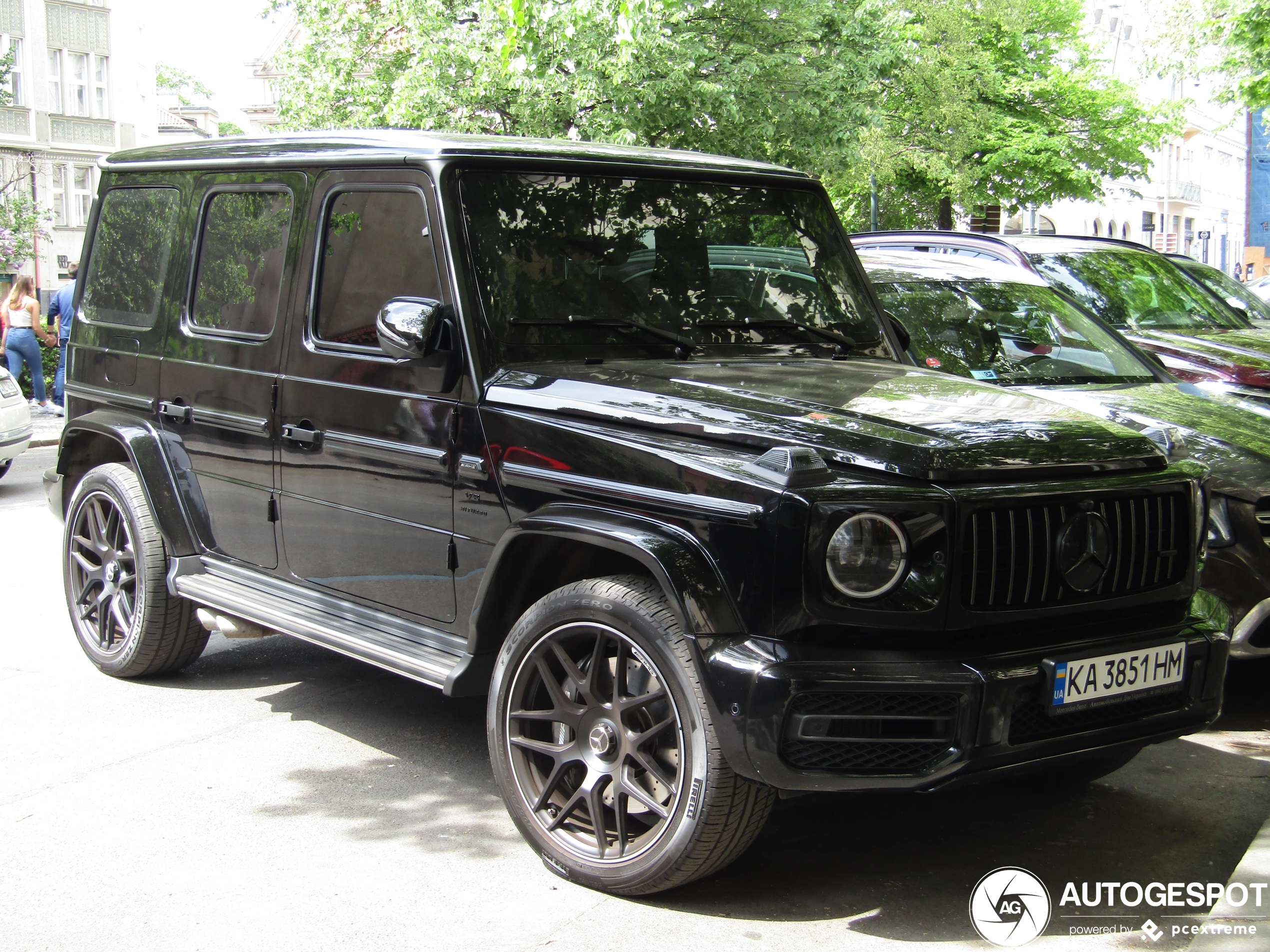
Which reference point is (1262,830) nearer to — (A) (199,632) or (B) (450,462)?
(B) (450,462)

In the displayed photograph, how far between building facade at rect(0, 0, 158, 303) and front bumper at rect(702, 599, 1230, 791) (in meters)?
41.8

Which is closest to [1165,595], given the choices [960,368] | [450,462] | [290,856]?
[450,462]

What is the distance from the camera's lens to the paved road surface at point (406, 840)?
11.7 ft

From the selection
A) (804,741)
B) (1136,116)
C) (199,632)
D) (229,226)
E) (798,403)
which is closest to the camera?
(804,741)

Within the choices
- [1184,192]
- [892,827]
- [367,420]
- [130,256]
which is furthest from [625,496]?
[1184,192]

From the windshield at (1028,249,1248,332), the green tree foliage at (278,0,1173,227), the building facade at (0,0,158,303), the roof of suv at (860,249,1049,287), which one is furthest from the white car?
the building facade at (0,0,158,303)

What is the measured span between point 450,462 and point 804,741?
1.52m

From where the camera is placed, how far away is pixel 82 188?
45.1 m

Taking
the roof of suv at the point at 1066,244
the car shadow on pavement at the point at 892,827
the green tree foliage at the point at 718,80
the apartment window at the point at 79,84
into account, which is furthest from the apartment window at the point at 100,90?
the car shadow on pavement at the point at 892,827

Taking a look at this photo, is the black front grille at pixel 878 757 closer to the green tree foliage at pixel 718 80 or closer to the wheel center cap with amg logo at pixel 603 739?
the wheel center cap with amg logo at pixel 603 739

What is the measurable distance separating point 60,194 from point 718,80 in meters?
31.2

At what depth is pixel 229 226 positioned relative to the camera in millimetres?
5297

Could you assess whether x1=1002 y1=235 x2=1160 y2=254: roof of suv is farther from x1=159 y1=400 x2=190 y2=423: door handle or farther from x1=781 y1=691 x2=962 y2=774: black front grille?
x1=781 y1=691 x2=962 y2=774: black front grille

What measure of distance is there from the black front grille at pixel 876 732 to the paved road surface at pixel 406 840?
532mm
